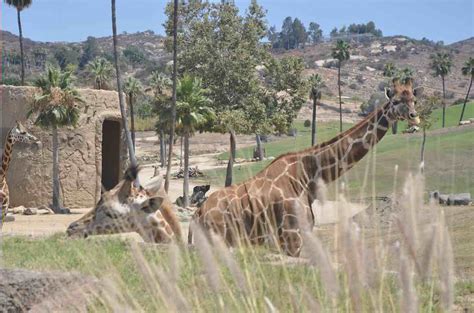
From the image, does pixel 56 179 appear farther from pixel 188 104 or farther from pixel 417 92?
pixel 417 92

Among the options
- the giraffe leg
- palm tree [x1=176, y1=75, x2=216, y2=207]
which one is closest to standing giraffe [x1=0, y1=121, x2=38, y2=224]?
the giraffe leg

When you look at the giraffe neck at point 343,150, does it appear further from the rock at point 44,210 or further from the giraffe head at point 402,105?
the rock at point 44,210

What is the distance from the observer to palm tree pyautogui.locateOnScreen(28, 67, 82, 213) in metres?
25.7

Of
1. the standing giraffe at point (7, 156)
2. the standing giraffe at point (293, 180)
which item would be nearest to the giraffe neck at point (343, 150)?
the standing giraffe at point (293, 180)

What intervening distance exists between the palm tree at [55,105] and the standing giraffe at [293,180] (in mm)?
17400

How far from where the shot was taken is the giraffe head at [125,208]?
7876 millimetres

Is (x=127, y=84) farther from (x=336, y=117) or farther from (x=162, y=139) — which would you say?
→ (x=336, y=117)

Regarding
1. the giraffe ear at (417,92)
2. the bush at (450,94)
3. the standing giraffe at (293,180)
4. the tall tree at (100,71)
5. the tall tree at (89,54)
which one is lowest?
the standing giraffe at (293,180)

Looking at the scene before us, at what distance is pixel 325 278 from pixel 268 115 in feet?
137

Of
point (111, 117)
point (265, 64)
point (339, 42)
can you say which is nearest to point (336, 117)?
point (339, 42)

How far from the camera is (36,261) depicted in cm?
766

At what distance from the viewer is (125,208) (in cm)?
803

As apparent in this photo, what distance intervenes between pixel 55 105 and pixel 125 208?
59.1 ft

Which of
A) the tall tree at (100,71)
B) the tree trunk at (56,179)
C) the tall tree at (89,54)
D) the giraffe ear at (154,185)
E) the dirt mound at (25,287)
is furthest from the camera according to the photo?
the tall tree at (89,54)
